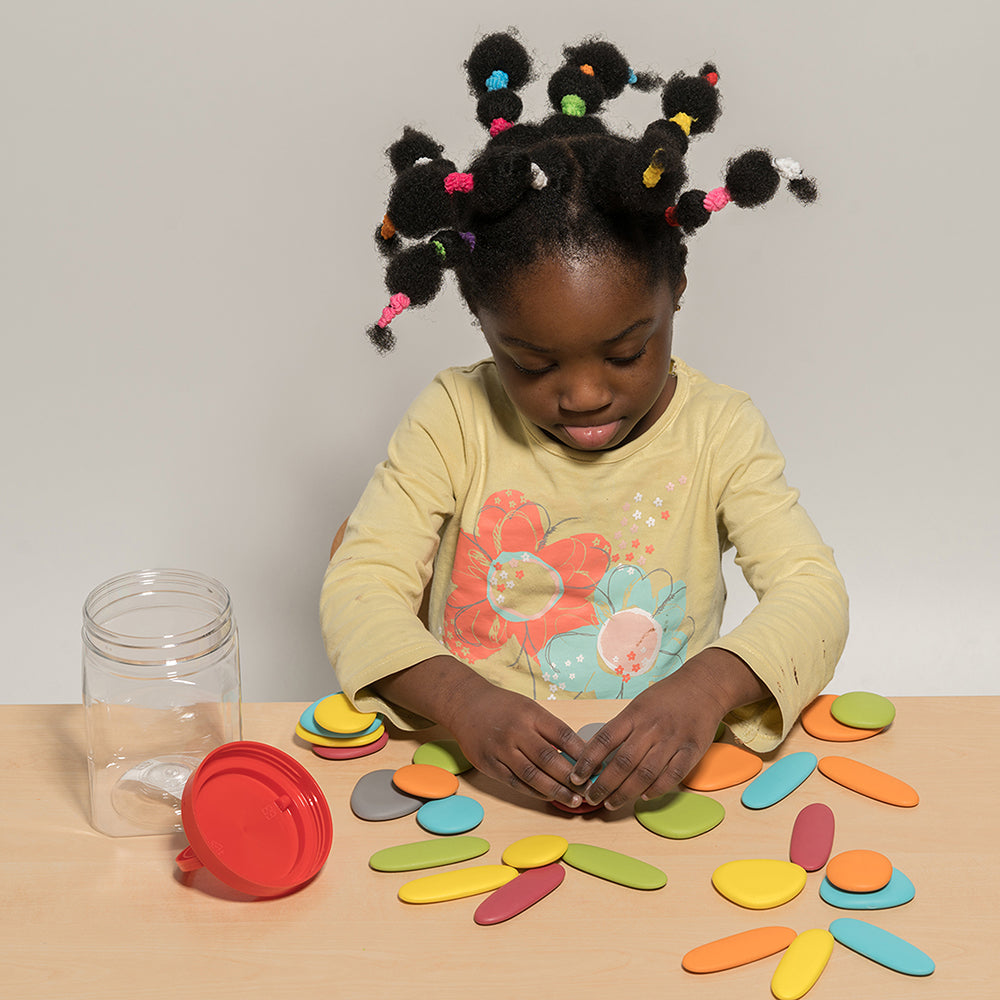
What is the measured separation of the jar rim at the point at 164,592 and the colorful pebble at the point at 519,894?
25 centimetres

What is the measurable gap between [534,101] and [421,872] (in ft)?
3.53

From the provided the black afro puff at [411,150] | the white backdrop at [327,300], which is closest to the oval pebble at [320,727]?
the black afro puff at [411,150]

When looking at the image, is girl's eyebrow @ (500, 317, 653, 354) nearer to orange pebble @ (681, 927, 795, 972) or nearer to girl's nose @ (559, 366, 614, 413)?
girl's nose @ (559, 366, 614, 413)

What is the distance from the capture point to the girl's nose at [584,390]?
3.62ft

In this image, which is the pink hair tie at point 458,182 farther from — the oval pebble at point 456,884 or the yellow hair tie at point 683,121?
the oval pebble at point 456,884

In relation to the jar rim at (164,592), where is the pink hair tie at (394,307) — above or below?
above

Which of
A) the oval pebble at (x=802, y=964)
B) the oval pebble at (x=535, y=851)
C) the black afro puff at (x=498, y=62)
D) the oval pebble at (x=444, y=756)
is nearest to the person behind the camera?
the oval pebble at (x=802, y=964)

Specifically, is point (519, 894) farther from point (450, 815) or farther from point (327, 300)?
point (327, 300)

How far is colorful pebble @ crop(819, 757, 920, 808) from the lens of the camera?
36.0 inches

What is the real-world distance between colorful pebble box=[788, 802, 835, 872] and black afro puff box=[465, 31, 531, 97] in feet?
2.20

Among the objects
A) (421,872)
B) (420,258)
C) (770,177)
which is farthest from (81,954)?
(770,177)

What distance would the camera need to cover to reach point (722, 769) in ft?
3.13

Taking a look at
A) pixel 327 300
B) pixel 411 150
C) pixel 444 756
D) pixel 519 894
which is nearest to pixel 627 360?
pixel 411 150

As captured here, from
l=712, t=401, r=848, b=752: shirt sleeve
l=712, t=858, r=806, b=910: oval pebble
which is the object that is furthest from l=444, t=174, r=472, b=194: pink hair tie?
l=712, t=858, r=806, b=910: oval pebble
